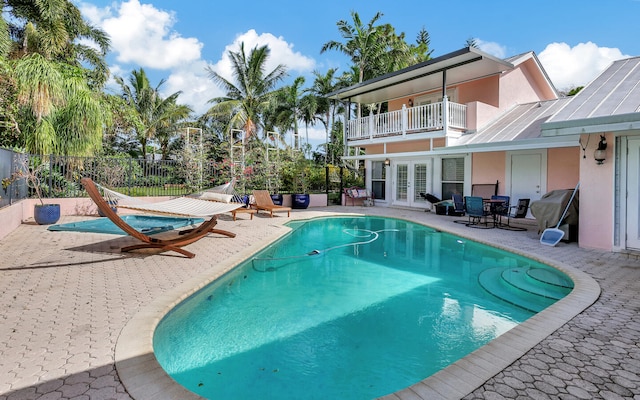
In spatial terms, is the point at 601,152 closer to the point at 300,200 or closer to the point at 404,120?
the point at 404,120

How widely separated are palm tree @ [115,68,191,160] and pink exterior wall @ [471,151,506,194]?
77.8ft

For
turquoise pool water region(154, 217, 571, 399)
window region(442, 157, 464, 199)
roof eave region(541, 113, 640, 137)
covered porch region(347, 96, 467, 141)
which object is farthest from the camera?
window region(442, 157, 464, 199)

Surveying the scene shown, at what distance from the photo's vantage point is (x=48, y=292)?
4.80m

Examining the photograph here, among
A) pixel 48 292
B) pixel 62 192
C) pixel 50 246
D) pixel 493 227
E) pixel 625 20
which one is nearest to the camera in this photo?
pixel 48 292

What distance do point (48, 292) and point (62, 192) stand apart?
9983mm

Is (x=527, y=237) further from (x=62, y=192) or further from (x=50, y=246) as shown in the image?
(x=62, y=192)

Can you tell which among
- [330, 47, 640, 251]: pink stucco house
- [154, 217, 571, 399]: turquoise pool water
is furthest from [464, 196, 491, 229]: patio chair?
[154, 217, 571, 399]: turquoise pool water

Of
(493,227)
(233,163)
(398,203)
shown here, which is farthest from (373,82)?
(493,227)

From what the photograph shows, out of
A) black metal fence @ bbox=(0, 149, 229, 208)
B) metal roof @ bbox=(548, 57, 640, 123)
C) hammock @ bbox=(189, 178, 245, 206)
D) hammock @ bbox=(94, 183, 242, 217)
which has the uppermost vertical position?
metal roof @ bbox=(548, 57, 640, 123)

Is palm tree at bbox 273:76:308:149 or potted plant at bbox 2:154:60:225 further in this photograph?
palm tree at bbox 273:76:308:149

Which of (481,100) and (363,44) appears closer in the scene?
(481,100)

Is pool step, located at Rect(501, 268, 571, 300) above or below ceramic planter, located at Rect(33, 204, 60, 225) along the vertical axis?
below

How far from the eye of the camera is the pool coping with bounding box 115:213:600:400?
8.51ft

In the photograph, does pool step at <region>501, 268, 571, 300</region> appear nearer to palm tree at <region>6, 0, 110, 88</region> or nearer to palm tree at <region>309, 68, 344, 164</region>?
palm tree at <region>6, 0, 110, 88</region>
